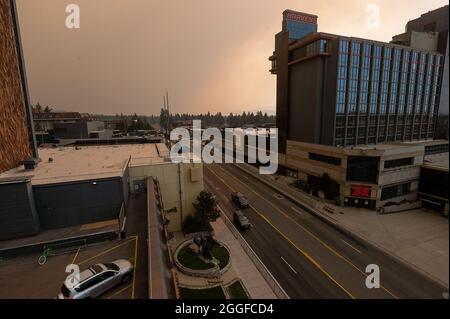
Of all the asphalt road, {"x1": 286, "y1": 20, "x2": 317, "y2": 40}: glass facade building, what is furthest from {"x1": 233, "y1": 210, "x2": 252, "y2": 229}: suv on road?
{"x1": 286, "y1": 20, "x2": 317, "y2": 40}: glass facade building

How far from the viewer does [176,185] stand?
2439 cm

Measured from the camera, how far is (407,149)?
103ft

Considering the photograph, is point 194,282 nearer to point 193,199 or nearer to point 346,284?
point 193,199

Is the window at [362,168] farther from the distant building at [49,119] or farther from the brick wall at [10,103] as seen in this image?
the distant building at [49,119]

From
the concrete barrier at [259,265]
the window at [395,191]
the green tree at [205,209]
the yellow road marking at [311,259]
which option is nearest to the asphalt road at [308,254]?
the yellow road marking at [311,259]

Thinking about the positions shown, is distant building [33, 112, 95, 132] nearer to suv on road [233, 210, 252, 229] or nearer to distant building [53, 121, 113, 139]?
distant building [53, 121, 113, 139]

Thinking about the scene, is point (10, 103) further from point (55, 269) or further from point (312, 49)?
point (312, 49)

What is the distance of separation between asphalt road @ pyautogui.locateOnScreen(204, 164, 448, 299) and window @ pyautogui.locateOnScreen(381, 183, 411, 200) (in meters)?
11.3

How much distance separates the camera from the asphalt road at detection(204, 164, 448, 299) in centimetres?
1617

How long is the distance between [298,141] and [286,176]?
7.55 metres

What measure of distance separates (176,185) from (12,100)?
16.6 metres

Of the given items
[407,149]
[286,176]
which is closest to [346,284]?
[407,149]

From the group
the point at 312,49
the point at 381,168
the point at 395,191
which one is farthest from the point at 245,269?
the point at 312,49

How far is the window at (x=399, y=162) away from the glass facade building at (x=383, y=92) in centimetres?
1136
